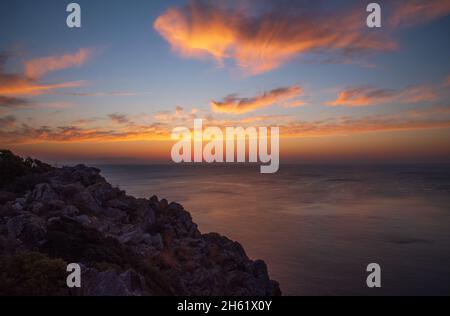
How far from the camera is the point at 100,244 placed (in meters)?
14.3

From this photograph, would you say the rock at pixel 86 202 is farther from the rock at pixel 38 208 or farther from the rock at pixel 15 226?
the rock at pixel 15 226

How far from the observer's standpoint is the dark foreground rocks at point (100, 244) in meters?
10.6

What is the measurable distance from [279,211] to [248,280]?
2581 inches

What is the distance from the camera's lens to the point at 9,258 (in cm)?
1100

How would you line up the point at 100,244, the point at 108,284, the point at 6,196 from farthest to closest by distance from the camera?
the point at 6,196
the point at 100,244
the point at 108,284

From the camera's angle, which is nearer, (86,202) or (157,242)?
(157,242)

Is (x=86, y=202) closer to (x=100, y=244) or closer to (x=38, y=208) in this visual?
(x=38, y=208)

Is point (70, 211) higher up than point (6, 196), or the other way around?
point (6, 196)

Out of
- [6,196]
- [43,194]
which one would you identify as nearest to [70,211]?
[43,194]

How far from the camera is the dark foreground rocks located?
34.7 ft
